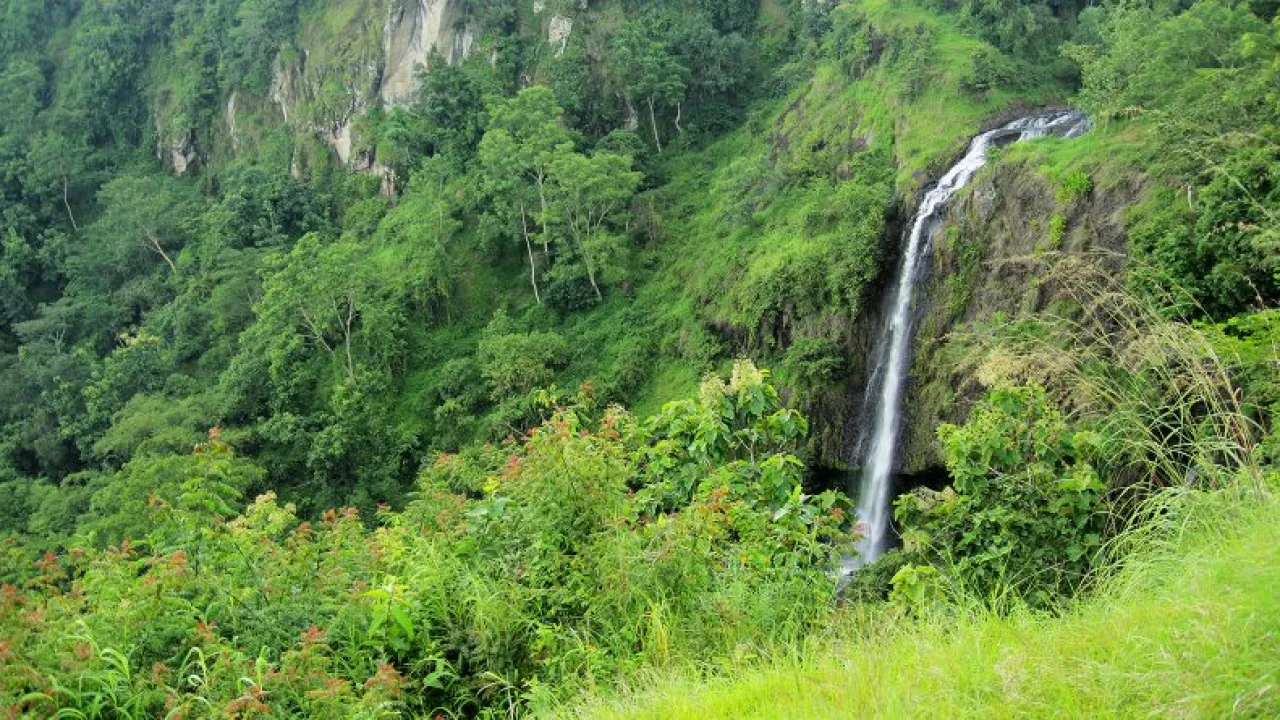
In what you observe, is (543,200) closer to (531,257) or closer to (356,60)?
(531,257)

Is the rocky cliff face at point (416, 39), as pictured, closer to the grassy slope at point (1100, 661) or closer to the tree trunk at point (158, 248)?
the tree trunk at point (158, 248)

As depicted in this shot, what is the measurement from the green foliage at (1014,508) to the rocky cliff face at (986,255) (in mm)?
10157

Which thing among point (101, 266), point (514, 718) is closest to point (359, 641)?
point (514, 718)

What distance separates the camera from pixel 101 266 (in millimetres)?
39312

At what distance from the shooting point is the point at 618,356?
24.8 metres

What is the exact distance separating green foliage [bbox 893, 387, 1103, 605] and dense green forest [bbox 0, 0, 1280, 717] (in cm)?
3

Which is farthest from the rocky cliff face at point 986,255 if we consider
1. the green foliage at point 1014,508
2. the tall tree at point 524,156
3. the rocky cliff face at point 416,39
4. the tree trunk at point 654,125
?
the rocky cliff face at point 416,39

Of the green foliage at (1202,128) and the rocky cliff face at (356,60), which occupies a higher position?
the rocky cliff face at (356,60)

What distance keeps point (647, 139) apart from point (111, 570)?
30275mm

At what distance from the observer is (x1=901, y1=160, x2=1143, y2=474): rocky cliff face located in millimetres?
14711

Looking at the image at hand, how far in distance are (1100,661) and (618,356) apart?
22086mm

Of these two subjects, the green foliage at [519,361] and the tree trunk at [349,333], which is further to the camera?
the tree trunk at [349,333]

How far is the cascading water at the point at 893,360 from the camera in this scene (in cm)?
1712

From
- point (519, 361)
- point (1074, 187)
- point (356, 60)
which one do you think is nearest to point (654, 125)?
point (519, 361)
